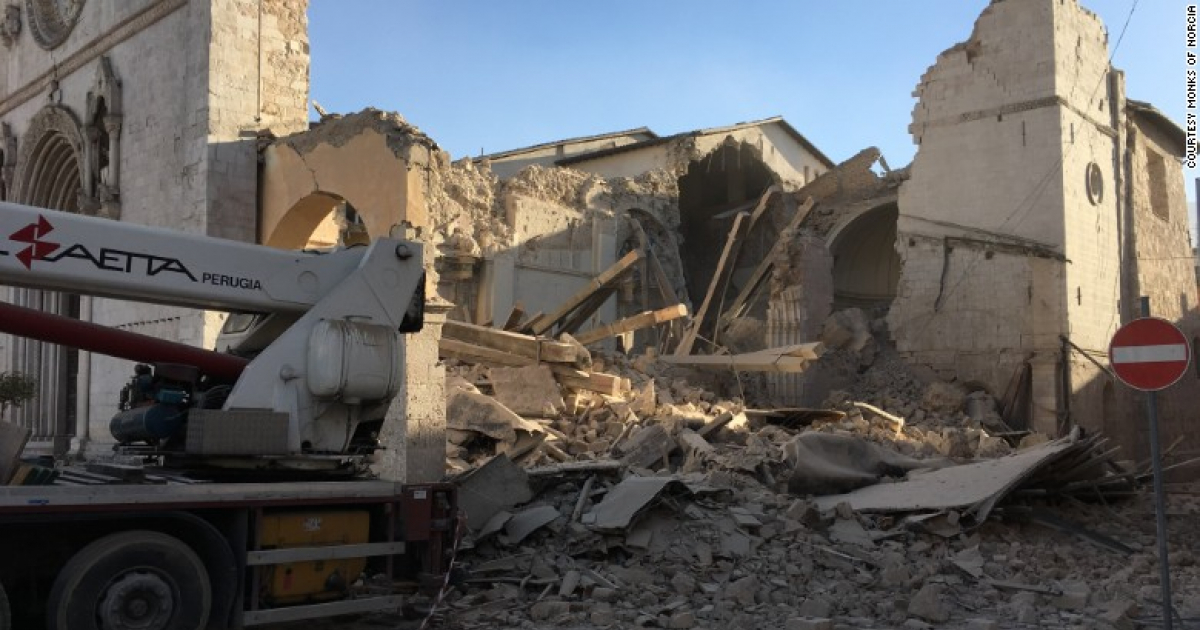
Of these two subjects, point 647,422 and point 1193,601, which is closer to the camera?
point 1193,601

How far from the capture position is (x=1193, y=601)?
7.60 metres

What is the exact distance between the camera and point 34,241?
5.45m

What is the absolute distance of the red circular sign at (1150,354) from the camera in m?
6.66

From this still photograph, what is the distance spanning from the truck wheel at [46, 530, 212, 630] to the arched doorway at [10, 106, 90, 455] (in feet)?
40.5

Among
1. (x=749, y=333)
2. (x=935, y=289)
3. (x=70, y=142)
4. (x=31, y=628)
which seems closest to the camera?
(x=31, y=628)

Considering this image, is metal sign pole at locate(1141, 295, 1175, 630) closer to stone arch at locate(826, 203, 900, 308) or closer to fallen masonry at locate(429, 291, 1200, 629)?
fallen masonry at locate(429, 291, 1200, 629)

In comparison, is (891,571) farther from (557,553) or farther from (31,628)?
(31,628)

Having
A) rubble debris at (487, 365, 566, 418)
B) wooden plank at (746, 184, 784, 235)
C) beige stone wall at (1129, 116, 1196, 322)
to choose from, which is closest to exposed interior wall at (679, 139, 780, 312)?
wooden plank at (746, 184, 784, 235)

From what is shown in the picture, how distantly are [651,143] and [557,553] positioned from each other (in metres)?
22.3

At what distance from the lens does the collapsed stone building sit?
13.8 m

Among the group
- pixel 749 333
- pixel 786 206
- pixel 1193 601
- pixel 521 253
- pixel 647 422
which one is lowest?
pixel 1193 601

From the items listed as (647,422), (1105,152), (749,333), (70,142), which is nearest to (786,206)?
(749,333)

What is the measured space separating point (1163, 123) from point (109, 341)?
25467 millimetres

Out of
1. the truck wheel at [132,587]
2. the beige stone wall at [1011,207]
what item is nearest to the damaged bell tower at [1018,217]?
the beige stone wall at [1011,207]
